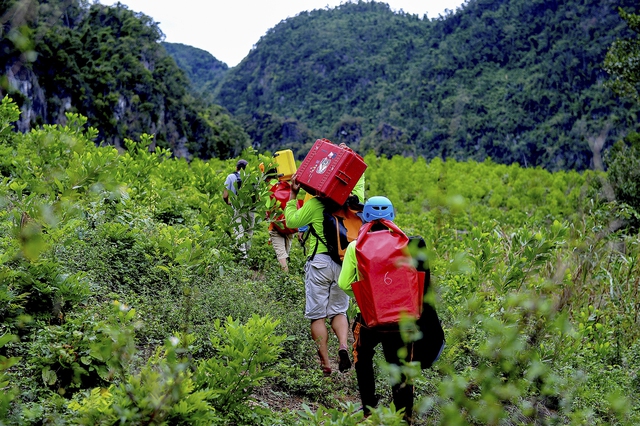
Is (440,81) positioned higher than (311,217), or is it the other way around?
(440,81)

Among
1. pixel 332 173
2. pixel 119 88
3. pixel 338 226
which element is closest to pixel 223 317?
pixel 338 226

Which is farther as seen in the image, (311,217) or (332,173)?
(311,217)

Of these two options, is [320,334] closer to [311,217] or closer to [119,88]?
[311,217]

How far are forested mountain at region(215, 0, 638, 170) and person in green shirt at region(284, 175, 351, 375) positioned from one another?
4284 cm

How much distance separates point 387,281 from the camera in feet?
10.4

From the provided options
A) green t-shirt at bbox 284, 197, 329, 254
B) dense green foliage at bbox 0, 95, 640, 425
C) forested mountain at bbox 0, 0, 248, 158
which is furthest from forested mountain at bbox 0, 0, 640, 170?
green t-shirt at bbox 284, 197, 329, 254

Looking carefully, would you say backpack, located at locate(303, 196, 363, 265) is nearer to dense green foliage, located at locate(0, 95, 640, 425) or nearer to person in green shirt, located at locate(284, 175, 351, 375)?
person in green shirt, located at locate(284, 175, 351, 375)

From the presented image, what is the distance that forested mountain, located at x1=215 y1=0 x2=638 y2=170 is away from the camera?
225ft

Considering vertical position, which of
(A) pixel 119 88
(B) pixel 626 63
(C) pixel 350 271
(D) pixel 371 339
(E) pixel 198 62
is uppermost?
(E) pixel 198 62

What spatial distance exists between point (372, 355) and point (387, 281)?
2.23 feet

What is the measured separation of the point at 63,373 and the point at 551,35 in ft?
311

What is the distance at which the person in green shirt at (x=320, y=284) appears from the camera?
4328 millimetres

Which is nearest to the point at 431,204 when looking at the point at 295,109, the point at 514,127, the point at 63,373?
the point at 63,373

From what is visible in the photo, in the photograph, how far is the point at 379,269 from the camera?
10.4ft
